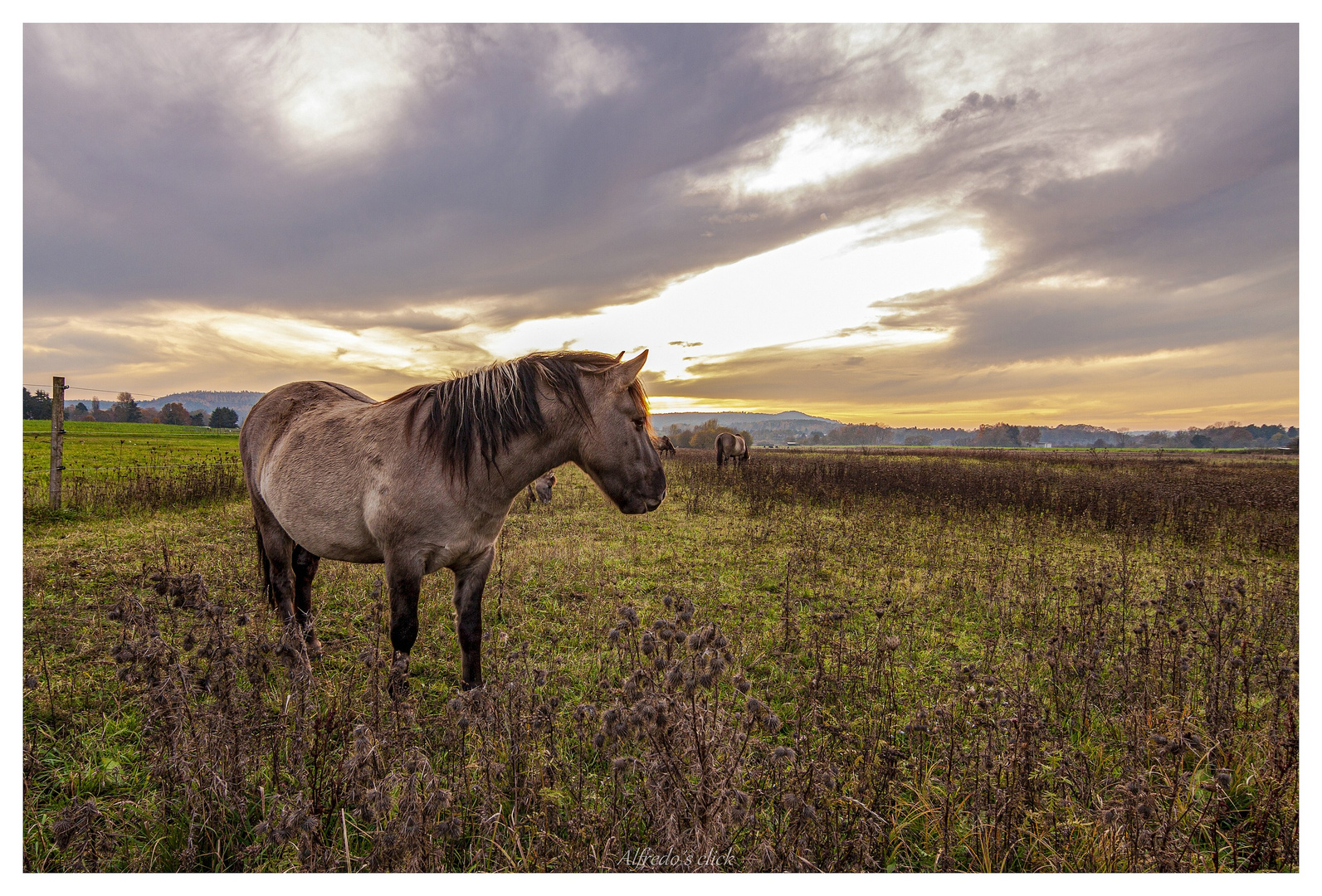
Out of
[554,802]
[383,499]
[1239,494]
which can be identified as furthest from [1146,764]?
[1239,494]

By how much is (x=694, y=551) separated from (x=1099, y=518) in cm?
1057

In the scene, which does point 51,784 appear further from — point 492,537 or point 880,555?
point 880,555

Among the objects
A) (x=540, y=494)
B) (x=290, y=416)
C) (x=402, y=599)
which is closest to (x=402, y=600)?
(x=402, y=599)

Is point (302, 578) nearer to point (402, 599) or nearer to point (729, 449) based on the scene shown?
point (402, 599)

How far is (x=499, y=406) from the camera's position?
346 cm

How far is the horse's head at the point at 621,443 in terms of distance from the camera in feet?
11.1

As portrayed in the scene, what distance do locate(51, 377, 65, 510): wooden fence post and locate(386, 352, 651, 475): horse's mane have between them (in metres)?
11.6

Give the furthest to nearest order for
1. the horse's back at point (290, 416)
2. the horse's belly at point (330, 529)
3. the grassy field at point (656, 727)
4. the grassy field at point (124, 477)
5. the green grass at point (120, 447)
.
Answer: the green grass at point (120, 447), the grassy field at point (124, 477), the horse's back at point (290, 416), the horse's belly at point (330, 529), the grassy field at point (656, 727)

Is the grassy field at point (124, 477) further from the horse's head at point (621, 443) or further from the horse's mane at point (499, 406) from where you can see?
the horse's head at point (621, 443)

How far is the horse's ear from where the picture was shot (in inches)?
133

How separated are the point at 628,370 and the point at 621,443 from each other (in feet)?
1.64

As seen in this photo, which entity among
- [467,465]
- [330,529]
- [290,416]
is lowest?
[330,529]

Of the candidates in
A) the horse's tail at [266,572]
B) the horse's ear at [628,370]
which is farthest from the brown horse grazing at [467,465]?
the horse's tail at [266,572]

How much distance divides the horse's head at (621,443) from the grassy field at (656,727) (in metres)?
0.79
